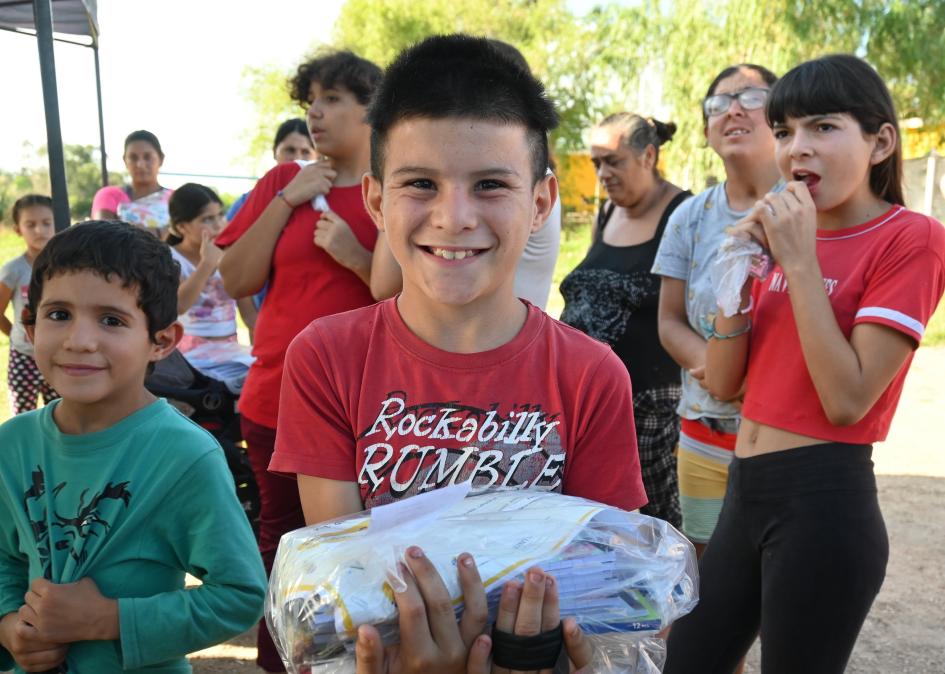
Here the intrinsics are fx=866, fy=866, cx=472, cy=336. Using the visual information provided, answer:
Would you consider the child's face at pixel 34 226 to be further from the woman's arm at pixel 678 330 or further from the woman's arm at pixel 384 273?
the woman's arm at pixel 678 330

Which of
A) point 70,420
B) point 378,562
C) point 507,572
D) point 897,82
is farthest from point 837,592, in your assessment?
point 897,82

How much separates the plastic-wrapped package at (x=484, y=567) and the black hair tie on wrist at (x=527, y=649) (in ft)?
0.12

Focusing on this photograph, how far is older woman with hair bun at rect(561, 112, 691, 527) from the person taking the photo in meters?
3.34

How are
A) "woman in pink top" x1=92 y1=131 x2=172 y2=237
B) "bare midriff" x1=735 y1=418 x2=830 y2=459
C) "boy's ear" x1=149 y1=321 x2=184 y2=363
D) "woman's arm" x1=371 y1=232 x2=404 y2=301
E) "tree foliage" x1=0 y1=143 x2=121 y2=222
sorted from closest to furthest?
"boy's ear" x1=149 y1=321 x2=184 y2=363 < "bare midriff" x1=735 y1=418 x2=830 y2=459 < "woman's arm" x1=371 y1=232 x2=404 y2=301 < "woman in pink top" x1=92 y1=131 x2=172 y2=237 < "tree foliage" x1=0 y1=143 x2=121 y2=222

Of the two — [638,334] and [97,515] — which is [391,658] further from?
[638,334]

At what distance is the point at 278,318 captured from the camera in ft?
9.56

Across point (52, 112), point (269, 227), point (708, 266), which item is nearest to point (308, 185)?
point (269, 227)

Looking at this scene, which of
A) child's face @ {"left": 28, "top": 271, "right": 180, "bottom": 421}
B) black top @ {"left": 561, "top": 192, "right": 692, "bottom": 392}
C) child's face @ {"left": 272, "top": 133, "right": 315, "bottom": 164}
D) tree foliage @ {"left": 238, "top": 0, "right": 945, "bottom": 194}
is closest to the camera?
child's face @ {"left": 28, "top": 271, "right": 180, "bottom": 421}

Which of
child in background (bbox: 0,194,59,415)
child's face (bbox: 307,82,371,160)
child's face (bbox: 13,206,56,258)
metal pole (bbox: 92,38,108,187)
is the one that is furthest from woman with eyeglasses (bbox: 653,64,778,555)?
metal pole (bbox: 92,38,108,187)

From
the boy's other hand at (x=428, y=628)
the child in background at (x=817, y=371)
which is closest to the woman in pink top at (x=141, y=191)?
the child in background at (x=817, y=371)

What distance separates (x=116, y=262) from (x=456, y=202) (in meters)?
0.83

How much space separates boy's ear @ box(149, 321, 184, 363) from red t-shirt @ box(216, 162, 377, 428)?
33.0 inches

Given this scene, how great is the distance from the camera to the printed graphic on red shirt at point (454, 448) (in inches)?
58.1

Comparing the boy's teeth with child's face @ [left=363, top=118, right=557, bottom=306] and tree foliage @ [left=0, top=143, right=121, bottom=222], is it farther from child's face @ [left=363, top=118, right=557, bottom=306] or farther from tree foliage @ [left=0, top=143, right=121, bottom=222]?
tree foliage @ [left=0, top=143, right=121, bottom=222]
